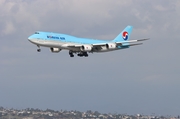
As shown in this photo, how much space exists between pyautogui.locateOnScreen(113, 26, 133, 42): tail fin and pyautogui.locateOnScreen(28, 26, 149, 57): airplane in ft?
29.3

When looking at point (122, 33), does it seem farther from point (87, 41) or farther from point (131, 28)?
point (87, 41)

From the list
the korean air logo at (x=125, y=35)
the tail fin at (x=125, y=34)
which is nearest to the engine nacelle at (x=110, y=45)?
the tail fin at (x=125, y=34)

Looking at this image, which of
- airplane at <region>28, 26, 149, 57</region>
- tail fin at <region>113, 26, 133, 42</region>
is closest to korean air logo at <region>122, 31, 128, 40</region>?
tail fin at <region>113, 26, 133, 42</region>

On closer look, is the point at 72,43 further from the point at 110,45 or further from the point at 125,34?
the point at 125,34

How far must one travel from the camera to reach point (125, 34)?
6211 inches

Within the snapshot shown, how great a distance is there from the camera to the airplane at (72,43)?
131375 millimetres

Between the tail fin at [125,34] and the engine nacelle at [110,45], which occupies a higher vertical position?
the tail fin at [125,34]

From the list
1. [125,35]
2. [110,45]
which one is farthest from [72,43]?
[125,35]

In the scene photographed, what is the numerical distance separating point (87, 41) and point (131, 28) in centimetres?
2466

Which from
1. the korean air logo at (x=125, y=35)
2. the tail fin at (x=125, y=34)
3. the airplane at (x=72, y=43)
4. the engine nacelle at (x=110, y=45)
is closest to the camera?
the airplane at (x=72, y=43)

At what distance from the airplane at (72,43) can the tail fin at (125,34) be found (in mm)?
8938

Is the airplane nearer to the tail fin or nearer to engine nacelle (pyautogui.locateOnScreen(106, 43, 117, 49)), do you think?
engine nacelle (pyautogui.locateOnScreen(106, 43, 117, 49))

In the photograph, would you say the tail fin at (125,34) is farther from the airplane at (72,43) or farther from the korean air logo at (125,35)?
the airplane at (72,43)

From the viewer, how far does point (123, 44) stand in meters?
145
